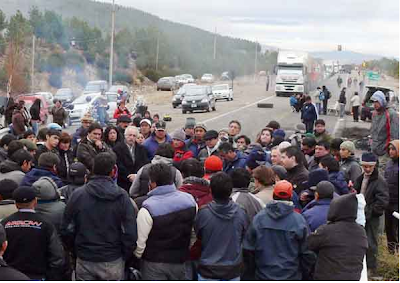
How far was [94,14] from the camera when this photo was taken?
109 metres

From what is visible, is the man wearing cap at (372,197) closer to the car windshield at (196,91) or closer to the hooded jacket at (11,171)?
the hooded jacket at (11,171)

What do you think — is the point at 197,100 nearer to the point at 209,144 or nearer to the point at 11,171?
the point at 209,144

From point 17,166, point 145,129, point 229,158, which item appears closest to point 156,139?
point 145,129

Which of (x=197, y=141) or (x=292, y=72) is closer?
(x=197, y=141)

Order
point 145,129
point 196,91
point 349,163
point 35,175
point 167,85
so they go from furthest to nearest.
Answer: point 167,85, point 196,91, point 145,129, point 349,163, point 35,175

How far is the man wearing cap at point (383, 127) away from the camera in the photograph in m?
10.9

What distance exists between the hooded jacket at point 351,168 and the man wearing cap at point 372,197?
368 millimetres

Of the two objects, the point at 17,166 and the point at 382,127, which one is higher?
the point at 382,127

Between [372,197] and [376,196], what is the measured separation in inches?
2.8

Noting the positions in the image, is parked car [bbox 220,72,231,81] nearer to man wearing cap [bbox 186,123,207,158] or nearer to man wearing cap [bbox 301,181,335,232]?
man wearing cap [bbox 186,123,207,158]

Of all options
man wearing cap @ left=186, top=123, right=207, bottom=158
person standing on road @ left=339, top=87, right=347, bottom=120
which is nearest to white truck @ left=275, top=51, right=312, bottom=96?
person standing on road @ left=339, top=87, right=347, bottom=120

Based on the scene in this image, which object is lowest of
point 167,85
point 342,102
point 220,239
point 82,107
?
point 167,85

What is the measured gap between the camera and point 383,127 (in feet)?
36.0

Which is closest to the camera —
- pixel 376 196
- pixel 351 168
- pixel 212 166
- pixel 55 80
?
pixel 212 166
